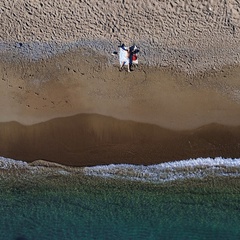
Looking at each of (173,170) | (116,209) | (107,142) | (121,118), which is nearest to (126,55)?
(121,118)

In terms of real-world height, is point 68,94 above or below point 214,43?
below

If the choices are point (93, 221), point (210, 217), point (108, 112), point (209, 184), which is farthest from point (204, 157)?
point (93, 221)

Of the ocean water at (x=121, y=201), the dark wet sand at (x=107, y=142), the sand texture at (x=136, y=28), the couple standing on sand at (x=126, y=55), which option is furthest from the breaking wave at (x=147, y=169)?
the couple standing on sand at (x=126, y=55)

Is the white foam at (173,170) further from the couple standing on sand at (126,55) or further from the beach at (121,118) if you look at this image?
the couple standing on sand at (126,55)

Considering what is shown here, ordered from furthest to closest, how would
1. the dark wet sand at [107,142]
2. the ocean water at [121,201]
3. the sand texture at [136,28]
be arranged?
the ocean water at [121,201] → the dark wet sand at [107,142] → the sand texture at [136,28]

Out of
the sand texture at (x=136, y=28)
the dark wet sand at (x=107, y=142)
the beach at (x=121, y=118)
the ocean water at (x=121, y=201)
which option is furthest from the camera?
the ocean water at (x=121, y=201)

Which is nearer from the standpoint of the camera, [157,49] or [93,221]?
[157,49]

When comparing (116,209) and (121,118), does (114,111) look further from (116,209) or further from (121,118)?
(116,209)

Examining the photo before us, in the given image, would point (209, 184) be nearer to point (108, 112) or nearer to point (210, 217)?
point (210, 217)
